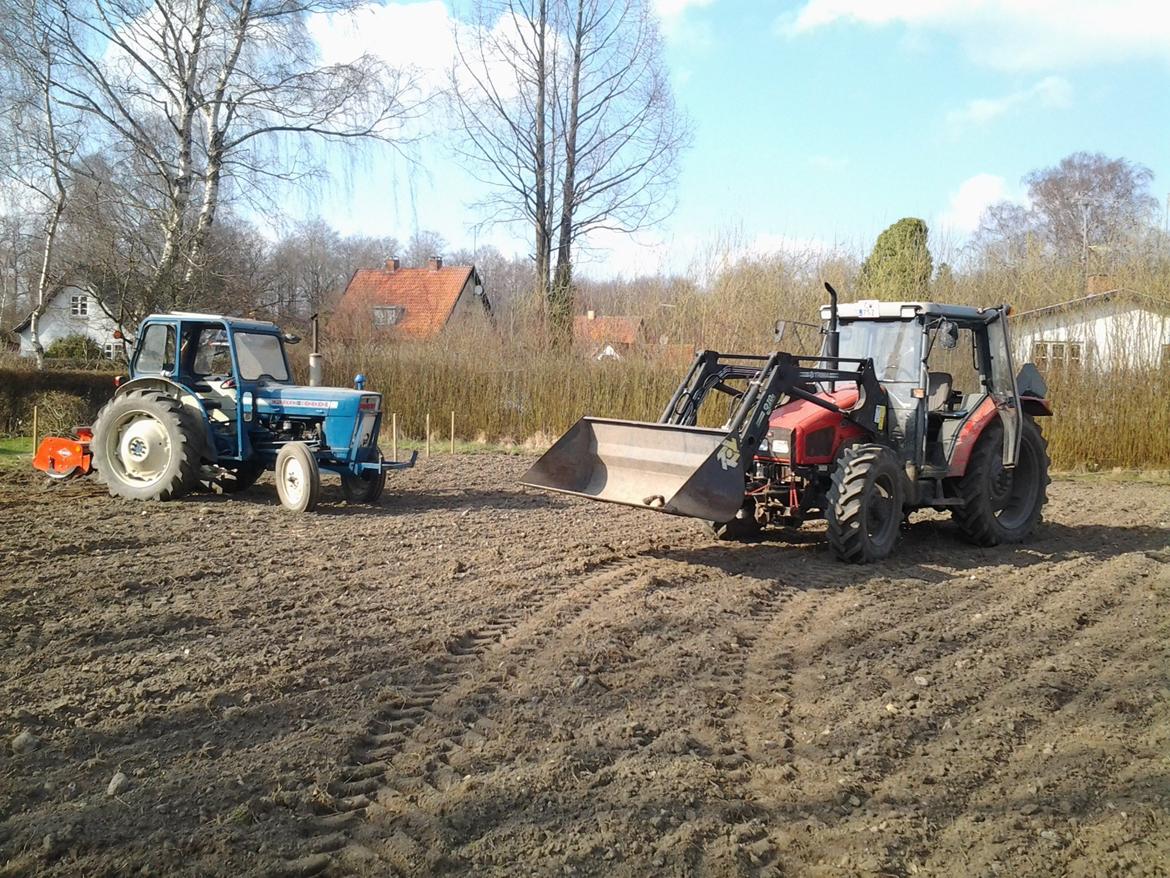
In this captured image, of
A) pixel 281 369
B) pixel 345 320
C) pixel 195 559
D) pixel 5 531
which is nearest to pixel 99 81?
pixel 345 320

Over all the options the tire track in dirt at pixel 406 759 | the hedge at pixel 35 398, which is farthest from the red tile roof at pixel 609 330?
the tire track in dirt at pixel 406 759

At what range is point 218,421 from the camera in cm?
1011

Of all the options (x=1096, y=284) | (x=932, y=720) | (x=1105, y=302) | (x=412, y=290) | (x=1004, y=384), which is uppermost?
(x=412, y=290)

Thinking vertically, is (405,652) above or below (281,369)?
below

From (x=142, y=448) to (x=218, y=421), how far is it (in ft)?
2.49

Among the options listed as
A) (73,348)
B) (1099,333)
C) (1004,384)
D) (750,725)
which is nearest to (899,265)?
(1099,333)

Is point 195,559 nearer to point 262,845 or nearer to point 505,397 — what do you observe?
point 262,845

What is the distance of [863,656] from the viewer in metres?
5.36

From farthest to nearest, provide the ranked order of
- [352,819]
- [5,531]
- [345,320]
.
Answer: [345,320] < [5,531] < [352,819]

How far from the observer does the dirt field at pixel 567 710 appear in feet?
10.5

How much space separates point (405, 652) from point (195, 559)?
8.93ft

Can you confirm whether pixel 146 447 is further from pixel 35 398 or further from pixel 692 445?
pixel 35 398

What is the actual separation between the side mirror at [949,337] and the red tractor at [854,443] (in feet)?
0.04

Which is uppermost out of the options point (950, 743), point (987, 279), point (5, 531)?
point (987, 279)
